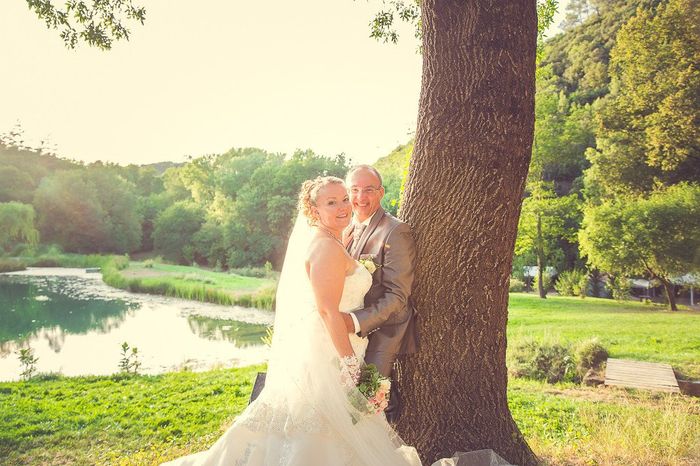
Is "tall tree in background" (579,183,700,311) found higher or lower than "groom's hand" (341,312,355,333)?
higher

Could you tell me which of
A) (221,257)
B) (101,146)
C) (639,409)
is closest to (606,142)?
(639,409)

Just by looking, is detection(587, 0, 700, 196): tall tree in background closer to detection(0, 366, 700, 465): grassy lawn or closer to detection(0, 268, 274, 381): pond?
detection(0, 366, 700, 465): grassy lawn

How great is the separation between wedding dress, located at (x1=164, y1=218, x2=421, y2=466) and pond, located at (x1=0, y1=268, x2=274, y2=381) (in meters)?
12.1

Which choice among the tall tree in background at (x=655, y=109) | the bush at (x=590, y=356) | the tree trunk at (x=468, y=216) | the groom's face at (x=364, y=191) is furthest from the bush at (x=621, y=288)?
the groom's face at (x=364, y=191)

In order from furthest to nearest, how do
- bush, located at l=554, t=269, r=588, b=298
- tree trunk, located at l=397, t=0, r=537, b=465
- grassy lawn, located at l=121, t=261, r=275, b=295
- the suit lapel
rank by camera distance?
grassy lawn, located at l=121, t=261, r=275, b=295
bush, located at l=554, t=269, r=588, b=298
the suit lapel
tree trunk, located at l=397, t=0, r=537, b=465

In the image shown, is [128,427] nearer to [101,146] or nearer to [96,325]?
[96,325]

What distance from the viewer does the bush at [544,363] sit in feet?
33.3

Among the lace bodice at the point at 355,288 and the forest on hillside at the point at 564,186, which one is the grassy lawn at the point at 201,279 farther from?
the lace bodice at the point at 355,288

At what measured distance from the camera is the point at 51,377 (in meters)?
11.8

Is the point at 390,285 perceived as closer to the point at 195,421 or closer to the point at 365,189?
the point at 365,189

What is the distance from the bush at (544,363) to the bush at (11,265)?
37407 millimetres

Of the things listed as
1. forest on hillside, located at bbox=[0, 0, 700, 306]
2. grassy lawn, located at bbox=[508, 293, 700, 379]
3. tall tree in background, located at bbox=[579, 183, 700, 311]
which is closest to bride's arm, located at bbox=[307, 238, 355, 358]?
forest on hillside, located at bbox=[0, 0, 700, 306]

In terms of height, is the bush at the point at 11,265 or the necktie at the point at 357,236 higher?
the necktie at the point at 357,236

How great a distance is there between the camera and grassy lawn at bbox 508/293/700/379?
1142cm
